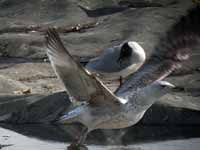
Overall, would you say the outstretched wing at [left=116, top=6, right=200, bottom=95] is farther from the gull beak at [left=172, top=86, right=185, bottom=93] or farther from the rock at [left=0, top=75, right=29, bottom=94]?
the rock at [left=0, top=75, right=29, bottom=94]

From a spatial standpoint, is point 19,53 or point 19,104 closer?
point 19,104

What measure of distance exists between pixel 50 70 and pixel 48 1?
414cm

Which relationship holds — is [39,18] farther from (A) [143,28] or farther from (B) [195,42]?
(B) [195,42]

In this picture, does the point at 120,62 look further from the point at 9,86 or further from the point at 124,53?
the point at 9,86

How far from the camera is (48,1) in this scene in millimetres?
13758

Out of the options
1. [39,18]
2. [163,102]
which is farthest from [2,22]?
[163,102]

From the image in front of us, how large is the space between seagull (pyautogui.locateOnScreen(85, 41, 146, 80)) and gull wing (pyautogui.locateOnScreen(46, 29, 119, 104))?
3163mm

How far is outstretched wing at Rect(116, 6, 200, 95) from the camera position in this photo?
19.5 feet

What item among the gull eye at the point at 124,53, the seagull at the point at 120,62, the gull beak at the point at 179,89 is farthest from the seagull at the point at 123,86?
the gull eye at the point at 124,53

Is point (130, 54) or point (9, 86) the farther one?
point (130, 54)

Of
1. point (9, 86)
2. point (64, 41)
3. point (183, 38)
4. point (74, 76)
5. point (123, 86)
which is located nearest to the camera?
point (74, 76)

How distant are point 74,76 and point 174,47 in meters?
1.11

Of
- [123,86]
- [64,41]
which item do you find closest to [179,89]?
[123,86]

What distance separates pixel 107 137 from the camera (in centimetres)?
706
